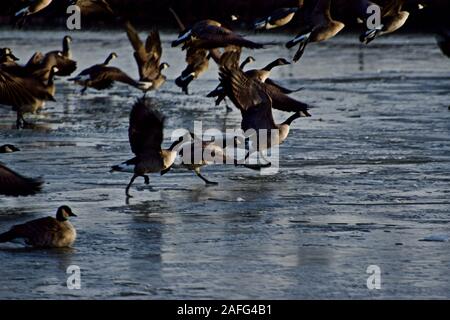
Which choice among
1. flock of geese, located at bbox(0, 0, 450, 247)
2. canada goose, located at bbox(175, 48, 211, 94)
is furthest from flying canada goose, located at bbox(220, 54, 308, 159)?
canada goose, located at bbox(175, 48, 211, 94)

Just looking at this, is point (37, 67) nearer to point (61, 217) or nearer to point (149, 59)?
point (149, 59)

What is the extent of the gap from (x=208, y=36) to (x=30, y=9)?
2.33 m

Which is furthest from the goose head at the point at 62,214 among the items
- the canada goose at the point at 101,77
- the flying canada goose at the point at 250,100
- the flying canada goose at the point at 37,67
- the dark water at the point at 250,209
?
the canada goose at the point at 101,77

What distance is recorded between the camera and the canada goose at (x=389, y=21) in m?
13.3

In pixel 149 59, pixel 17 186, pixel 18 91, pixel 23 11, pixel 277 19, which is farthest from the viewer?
pixel 149 59

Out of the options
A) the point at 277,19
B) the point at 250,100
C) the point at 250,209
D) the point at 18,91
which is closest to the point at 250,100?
the point at 250,100

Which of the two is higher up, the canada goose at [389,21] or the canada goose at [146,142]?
the canada goose at [389,21]

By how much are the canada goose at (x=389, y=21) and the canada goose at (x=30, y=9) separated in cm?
378

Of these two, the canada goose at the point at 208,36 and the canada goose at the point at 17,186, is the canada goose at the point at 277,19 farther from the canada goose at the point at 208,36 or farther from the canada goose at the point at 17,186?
the canada goose at the point at 17,186

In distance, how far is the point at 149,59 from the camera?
2020 cm

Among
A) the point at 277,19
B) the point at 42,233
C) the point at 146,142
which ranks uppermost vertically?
the point at 277,19
